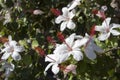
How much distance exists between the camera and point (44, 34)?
2.63 metres

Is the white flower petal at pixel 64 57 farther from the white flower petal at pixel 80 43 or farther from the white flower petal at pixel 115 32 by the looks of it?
the white flower petal at pixel 115 32

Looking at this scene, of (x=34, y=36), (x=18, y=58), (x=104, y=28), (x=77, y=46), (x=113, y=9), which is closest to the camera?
(x=77, y=46)

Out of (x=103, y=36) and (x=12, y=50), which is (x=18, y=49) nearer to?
(x=12, y=50)

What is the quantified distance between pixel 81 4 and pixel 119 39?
348 mm

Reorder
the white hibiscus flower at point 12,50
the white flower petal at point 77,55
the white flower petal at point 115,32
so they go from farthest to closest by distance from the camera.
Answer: the white hibiscus flower at point 12,50
the white flower petal at point 115,32
the white flower petal at point 77,55

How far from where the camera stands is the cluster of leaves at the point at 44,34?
2.08 metres

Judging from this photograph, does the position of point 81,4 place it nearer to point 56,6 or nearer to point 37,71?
point 56,6

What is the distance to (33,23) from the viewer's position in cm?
276

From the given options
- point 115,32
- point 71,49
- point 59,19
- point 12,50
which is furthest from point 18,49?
point 115,32

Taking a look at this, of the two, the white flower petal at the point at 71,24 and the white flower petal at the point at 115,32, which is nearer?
the white flower petal at the point at 115,32

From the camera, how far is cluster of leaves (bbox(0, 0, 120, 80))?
6.82 feet

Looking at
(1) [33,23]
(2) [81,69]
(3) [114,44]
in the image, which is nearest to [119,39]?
(3) [114,44]

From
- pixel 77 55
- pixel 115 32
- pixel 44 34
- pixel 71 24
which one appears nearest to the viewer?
pixel 77 55

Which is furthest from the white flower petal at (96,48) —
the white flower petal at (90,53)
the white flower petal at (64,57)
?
the white flower petal at (64,57)
